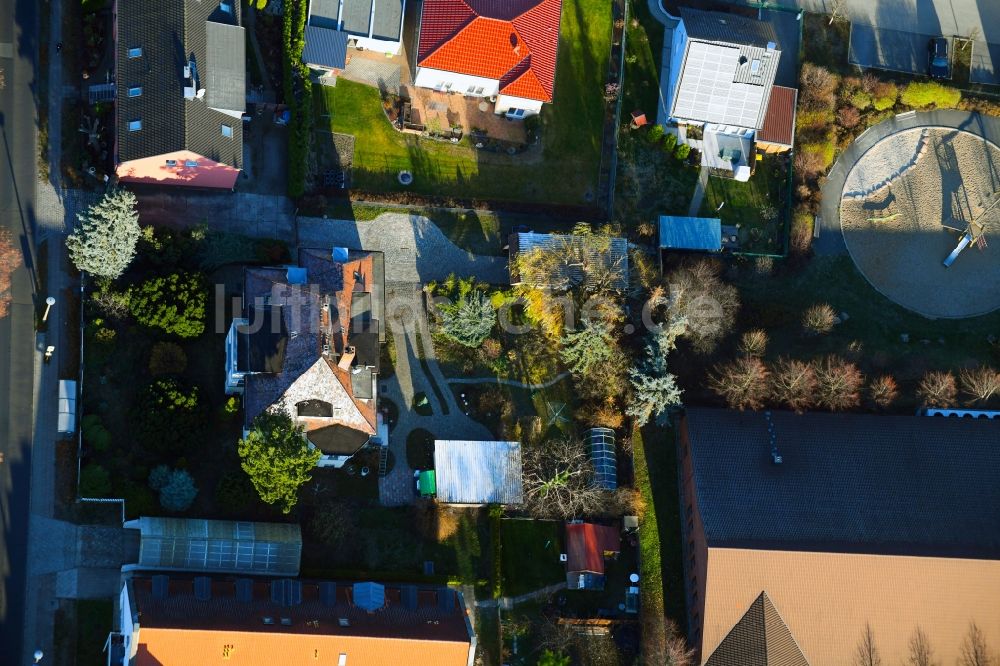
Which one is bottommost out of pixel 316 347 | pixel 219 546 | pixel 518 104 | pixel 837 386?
pixel 219 546

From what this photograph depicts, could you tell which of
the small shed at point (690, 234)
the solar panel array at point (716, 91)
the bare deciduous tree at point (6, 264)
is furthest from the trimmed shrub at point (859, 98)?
the bare deciduous tree at point (6, 264)

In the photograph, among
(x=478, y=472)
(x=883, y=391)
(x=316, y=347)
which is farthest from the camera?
(x=883, y=391)

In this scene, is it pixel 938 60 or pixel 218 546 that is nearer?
pixel 218 546

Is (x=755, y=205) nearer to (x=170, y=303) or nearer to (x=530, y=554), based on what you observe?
(x=530, y=554)

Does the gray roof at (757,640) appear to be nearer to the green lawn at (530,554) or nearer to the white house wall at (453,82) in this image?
the green lawn at (530,554)

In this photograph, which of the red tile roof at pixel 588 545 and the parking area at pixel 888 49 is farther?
the parking area at pixel 888 49

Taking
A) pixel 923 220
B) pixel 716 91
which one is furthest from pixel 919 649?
pixel 716 91

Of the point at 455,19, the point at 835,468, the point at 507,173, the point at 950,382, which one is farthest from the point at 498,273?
the point at 950,382
